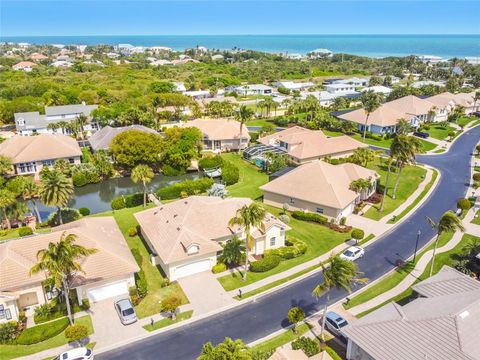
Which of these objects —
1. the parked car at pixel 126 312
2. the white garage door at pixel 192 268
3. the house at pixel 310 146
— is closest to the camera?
the parked car at pixel 126 312

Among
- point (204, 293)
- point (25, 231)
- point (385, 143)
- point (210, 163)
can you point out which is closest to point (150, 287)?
point (204, 293)

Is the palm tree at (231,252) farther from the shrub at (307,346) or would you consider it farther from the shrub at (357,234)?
the shrub at (357,234)

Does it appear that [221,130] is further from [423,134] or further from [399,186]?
[423,134]

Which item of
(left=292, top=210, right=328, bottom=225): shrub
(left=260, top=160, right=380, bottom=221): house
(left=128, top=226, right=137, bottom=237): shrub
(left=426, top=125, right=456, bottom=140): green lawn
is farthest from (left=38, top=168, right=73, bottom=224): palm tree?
(left=426, top=125, right=456, bottom=140): green lawn

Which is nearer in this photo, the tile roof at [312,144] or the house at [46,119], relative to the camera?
the tile roof at [312,144]

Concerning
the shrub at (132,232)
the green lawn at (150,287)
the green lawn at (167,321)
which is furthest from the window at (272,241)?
the shrub at (132,232)

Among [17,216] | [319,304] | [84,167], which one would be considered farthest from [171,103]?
[319,304]
